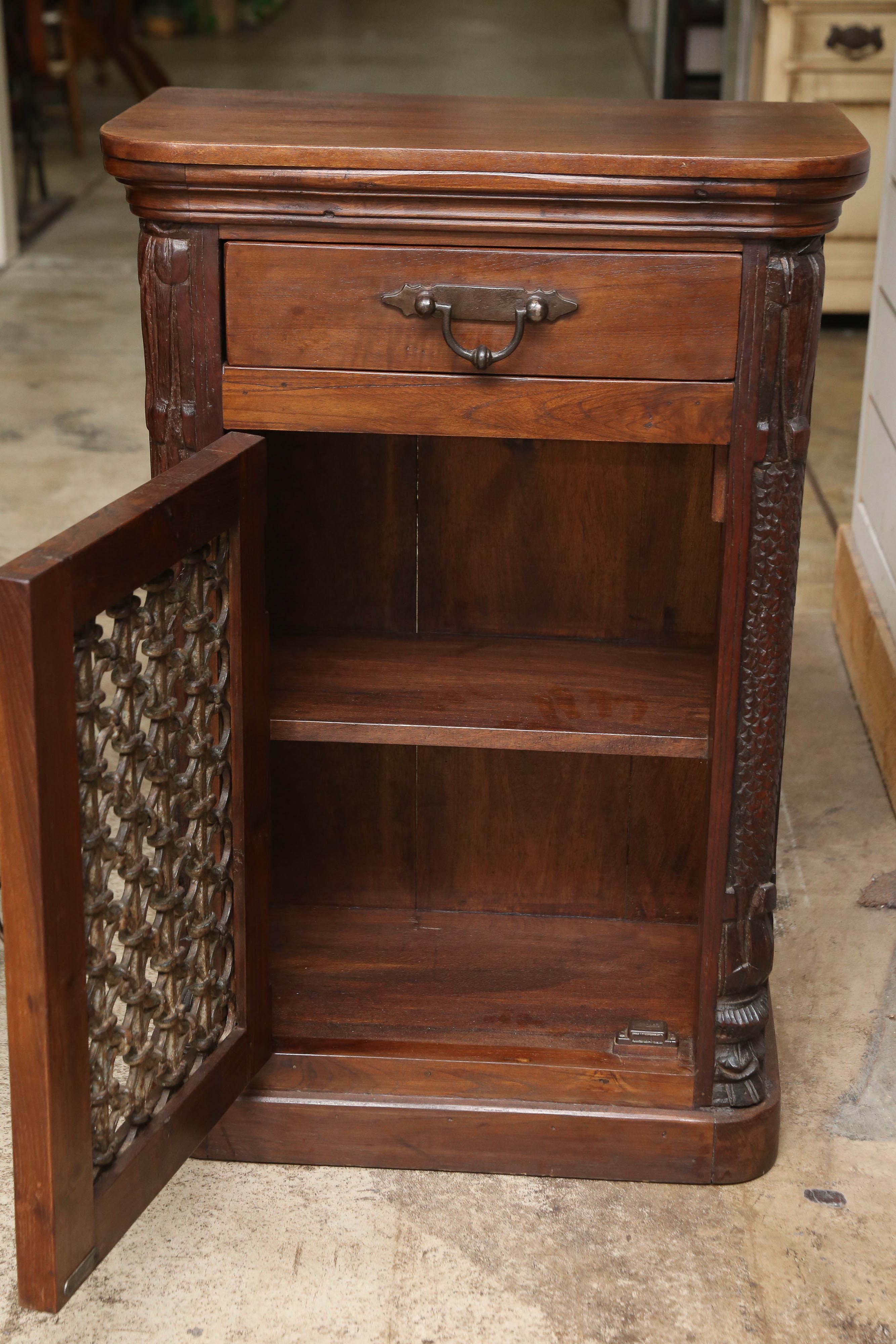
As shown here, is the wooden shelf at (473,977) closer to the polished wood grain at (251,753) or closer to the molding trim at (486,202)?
the polished wood grain at (251,753)

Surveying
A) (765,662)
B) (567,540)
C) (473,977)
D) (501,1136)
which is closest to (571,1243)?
(501,1136)

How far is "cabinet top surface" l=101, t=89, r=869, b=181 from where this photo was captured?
1.32 meters

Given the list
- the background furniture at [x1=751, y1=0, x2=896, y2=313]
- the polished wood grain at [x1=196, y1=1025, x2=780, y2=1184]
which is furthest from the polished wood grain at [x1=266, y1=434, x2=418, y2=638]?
the background furniture at [x1=751, y1=0, x2=896, y2=313]

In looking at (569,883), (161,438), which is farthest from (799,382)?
(569,883)

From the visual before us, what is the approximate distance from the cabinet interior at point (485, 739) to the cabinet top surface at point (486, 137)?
37 centimetres

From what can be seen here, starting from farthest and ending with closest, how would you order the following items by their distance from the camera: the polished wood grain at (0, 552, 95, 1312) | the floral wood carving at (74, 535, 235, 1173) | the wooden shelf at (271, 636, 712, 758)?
the wooden shelf at (271, 636, 712, 758) < the floral wood carving at (74, 535, 235, 1173) < the polished wood grain at (0, 552, 95, 1312)

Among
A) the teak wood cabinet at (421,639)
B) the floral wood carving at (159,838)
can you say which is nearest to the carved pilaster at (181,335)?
the teak wood cabinet at (421,639)

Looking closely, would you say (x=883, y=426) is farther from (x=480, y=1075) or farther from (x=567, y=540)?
(x=480, y=1075)

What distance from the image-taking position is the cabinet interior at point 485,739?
1659 millimetres

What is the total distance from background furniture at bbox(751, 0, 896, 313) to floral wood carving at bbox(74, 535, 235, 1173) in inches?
150

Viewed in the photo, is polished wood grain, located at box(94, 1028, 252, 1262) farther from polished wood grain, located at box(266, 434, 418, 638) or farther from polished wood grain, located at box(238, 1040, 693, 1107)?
polished wood grain, located at box(266, 434, 418, 638)

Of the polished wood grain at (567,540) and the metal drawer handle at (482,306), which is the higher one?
the metal drawer handle at (482,306)

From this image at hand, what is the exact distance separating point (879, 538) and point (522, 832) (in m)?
1.13

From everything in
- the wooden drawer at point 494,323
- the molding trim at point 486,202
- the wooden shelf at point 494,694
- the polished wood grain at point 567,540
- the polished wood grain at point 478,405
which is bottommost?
the wooden shelf at point 494,694
